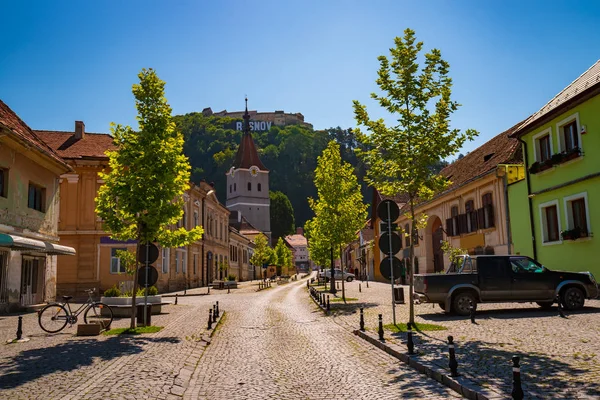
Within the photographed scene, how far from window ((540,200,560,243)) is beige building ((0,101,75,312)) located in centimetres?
2103

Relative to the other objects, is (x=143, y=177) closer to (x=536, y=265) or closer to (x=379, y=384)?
(x=379, y=384)

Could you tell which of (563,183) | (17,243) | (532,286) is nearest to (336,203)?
(563,183)

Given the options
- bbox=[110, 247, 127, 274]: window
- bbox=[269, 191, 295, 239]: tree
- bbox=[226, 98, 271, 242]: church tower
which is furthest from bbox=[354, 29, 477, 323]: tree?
bbox=[269, 191, 295, 239]: tree

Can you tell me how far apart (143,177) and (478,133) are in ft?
32.0

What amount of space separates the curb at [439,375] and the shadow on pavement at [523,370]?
184 millimetres

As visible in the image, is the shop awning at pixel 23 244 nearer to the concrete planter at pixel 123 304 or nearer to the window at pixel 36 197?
the window at pixel 36 197

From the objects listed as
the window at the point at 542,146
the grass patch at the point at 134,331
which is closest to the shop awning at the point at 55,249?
the grass patch at the point at 134,331

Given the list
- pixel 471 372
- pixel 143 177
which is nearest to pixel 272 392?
pixel 471 372

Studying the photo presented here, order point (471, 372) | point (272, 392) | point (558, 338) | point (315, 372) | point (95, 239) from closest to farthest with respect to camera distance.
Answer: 1. point (272, 392)
2. point (471, 372)
3. point (315, 372)
4. point (558, 338)
5. point (95, 239)

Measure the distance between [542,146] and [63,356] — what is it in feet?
67.7

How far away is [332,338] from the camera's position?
12883 millimetres

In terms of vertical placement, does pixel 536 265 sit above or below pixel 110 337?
above

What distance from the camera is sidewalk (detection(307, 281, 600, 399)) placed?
22.7 feet

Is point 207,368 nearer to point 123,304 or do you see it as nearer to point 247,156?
point 123,304
